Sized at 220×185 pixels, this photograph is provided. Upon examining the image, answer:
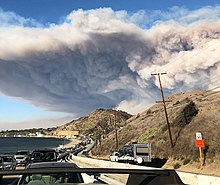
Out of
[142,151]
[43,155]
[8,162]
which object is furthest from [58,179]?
[142,151]

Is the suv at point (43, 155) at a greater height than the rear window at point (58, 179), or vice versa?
the suv at point (43, 155)

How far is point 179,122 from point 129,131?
129 ft

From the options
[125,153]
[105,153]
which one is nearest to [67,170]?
[125,153]

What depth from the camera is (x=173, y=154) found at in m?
54.7

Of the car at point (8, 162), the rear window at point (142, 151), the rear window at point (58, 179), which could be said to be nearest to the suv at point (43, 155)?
the car at point (8, 162)

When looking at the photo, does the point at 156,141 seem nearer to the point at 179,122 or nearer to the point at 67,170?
the point at 179,122

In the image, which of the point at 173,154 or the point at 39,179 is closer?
the point at 39,179

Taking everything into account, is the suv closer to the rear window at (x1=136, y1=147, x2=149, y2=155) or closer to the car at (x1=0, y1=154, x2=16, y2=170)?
the car at (x1=0, y1=154, x2=16, y2=170)

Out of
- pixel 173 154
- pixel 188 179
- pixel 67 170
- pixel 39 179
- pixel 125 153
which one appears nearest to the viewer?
pixel 67 170

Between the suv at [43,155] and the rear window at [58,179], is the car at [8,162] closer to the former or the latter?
the suv at [43,155]

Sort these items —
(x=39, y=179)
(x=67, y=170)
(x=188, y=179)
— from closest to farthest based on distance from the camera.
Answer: (x=67, y=170), (x=39, y=179), (x=188, y=179)

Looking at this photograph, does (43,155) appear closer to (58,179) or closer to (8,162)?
(8,162)

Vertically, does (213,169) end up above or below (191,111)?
below

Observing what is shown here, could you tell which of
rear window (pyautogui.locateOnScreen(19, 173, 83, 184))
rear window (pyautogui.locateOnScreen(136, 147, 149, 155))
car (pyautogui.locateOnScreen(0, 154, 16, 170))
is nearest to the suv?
car (pyautogui.locateOnScreen(0, 154, 16, 170))
